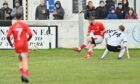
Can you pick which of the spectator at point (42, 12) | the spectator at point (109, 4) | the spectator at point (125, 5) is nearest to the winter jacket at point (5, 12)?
the spectator at point (42, 12)

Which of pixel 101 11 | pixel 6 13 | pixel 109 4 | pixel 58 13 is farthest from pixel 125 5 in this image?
pixel 6 13

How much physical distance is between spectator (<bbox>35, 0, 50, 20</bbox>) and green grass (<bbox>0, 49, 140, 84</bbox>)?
471 cm

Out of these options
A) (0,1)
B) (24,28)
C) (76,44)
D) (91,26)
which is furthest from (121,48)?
(0,1)

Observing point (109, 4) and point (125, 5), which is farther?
point (109, 4)

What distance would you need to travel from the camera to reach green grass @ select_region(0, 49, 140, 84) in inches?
665

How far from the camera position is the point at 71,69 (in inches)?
786

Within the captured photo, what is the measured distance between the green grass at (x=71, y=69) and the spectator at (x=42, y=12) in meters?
4.71

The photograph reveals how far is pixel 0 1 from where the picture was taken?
3672 centimetres

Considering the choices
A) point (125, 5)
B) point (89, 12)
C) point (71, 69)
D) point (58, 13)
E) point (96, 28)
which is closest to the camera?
point (71, 69)

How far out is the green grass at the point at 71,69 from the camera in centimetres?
1689

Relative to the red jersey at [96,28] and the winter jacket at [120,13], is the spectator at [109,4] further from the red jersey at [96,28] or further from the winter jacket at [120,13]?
the red jersey at [96,28]

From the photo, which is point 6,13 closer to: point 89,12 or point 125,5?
point 89,12

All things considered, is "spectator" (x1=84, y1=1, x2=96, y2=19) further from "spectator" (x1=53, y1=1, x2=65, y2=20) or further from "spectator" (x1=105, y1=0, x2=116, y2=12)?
"spectator" (x1=53, y1=1, x2=65, y2=20)

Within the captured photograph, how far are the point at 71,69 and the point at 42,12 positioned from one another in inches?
487
